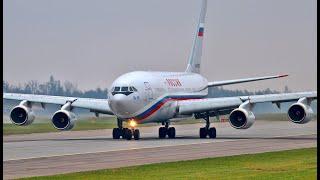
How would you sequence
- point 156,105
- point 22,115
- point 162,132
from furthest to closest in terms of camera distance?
point 162,132, point 156,105, point 22,115

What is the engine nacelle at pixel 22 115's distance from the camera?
60250mm

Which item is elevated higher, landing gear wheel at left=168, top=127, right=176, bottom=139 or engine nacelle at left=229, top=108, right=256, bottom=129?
engine nacelle at left=229, top=108, right=256, bottom=129

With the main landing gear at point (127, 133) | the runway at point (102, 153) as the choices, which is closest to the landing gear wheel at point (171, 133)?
the main landing gear at point (127, 133)

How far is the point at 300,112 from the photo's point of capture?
56594 mm

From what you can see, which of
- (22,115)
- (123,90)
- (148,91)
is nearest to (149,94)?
(148,91)

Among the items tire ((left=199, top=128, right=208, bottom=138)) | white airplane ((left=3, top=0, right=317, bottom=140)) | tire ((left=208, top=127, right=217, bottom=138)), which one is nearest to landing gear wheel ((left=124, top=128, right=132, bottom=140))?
white airplane ((left=3, top=0, right=317, bottom=140))

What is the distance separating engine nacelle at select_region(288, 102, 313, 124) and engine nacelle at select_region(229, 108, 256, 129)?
228cm

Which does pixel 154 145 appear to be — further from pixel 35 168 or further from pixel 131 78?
pixel 35 168

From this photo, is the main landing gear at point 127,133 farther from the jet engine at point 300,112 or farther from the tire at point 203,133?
the jet engine at point 300,112

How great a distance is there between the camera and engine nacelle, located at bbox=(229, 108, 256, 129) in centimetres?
5688

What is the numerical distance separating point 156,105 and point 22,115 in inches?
328

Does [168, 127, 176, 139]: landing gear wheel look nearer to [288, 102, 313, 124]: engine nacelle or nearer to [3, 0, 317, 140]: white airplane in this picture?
[3, 0, 317, 140]: white airplane

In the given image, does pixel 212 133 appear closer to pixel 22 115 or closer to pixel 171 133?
pixel 171 133

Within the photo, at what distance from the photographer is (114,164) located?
36.9m
